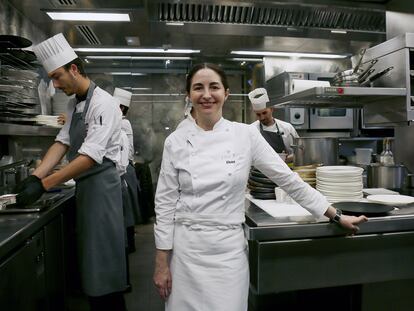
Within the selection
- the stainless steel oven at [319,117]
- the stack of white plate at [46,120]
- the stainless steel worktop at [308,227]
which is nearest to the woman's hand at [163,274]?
the stainless steel worktop at [308,227]

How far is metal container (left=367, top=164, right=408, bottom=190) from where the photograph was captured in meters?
2.18

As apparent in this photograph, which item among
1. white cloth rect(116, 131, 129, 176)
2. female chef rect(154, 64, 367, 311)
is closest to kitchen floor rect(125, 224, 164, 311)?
white cloth rect(116, 131, 129, 176)

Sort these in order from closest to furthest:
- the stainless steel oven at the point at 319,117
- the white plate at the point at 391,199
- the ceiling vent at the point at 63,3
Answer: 1. the white plate at the point at 391,199
2. the ceiling vent at the point at 63,3
3. the stainless steel oven at the point at 319,117

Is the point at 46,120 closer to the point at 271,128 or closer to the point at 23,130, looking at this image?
the point at 23,130

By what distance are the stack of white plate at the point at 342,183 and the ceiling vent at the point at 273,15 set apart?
1645mm

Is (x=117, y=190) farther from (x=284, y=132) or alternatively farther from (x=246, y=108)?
(x=246, y=108)

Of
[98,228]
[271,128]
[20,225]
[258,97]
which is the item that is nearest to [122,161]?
[98,228]

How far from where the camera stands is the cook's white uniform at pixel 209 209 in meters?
1.36

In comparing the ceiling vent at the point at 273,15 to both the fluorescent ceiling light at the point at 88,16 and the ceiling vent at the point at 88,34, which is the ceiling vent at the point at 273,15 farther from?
the ceiling vent at the point at 88,34

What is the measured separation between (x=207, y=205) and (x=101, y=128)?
92cm

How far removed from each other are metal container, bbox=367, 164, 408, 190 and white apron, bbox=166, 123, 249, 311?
1240mm

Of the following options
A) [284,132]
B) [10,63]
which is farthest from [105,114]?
[284,132]

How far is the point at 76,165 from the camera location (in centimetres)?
186

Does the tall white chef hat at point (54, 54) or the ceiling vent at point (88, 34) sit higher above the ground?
the ceiling vent at point (88, 34)
